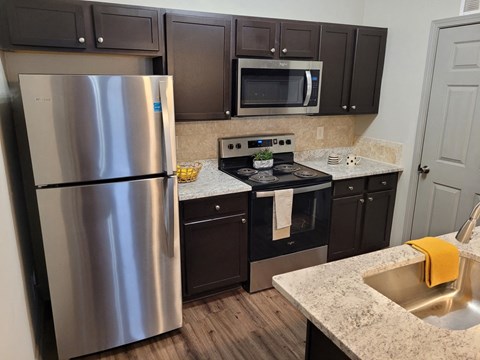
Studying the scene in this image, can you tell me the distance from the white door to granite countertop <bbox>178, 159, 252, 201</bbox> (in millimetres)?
1696

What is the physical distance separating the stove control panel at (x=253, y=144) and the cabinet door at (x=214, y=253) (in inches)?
26.1

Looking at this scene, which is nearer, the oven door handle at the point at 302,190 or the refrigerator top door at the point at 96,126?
the refrigerator top door at the point at 96,126

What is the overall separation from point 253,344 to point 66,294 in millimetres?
1217

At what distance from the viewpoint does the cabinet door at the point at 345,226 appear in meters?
3.17

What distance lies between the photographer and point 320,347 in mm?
1257

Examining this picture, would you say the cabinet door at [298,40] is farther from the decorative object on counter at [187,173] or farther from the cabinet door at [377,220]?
the cabinet door at [377,220]

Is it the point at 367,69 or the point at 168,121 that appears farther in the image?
the point at 367,69

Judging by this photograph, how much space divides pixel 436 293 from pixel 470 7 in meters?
2.24

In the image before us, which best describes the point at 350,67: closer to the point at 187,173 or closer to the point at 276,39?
the point at 276,39

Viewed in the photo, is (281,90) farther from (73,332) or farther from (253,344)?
(73,332)

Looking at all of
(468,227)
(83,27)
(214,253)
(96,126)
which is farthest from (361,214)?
(83,27)

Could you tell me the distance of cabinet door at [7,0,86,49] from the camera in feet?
6.58

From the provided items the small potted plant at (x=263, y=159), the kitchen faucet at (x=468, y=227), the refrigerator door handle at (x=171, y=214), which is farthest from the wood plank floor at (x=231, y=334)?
→ the kitchen faucet at (x=468, y=227)

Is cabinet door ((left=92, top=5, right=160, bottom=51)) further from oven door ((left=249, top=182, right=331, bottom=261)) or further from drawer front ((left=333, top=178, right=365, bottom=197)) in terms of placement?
drawer front ((left=333, top=178, right=365, bottom=197))
